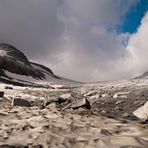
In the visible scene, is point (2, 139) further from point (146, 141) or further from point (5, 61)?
point (5, 61)

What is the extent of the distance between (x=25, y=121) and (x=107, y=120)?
9.76ft

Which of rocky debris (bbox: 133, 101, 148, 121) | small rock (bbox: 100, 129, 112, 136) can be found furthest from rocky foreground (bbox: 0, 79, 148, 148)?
rocky debris (bbox: 133, 101, 148, 121)

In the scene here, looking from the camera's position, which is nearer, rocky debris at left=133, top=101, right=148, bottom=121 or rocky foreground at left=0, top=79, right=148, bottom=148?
rocky foreground at left=0, top=79, right=148, bottom=148

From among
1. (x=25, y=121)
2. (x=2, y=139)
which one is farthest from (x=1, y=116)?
(x=2, y=139)

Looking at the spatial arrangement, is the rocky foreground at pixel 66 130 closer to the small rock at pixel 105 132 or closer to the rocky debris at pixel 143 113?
the small rock at pixel 105 132

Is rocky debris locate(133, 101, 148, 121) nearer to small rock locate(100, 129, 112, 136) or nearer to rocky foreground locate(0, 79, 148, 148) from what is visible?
rocky foreground locate(0, 79, 148, 148)

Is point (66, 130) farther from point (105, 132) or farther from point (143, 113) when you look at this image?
point (143, 113)

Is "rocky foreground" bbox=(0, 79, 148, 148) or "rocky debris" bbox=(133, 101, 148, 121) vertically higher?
"rocky debris" bbox=(133, 101, 148, 121)

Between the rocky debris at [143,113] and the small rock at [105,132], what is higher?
the rocky debris at [143,113]

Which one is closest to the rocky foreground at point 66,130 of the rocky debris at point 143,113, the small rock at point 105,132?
the small rock at point 105,132

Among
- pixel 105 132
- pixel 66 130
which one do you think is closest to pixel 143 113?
pixel 105 132

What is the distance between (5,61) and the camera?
130m

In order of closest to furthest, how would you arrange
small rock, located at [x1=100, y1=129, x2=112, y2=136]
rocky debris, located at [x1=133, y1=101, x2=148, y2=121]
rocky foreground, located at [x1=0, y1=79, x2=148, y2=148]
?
rocky foreground, located at [x1=0, y1=79, x2=148, y2=148] < small rock, located at [x1=100, y1=129, x2=112, y2=136] < rocky debris, located at [x1=133, y1=101, x2=148, y2=121]

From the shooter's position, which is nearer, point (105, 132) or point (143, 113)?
point (105, 132)
